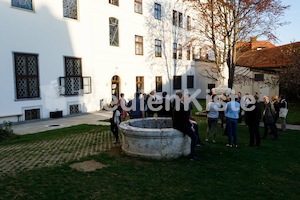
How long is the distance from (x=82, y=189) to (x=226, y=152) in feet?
15.8

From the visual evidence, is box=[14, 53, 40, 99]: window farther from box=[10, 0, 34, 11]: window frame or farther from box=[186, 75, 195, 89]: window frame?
box=[186, 75, 195, 89]: window frame

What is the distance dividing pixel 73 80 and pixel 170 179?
13866mm

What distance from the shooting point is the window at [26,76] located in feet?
48.6

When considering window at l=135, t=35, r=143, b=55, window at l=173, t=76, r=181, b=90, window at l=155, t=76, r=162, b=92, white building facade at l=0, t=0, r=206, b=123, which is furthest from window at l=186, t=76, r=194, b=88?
window at l=135, t=35, r=143, b=55

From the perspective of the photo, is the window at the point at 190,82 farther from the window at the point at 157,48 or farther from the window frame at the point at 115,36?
the window frame at the point at 115,36

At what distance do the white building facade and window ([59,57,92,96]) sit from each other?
0.22ft

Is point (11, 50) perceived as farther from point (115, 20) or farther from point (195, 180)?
point (195, 180)

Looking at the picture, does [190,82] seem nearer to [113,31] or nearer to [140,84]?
[140,84]

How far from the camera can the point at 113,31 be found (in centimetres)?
2100

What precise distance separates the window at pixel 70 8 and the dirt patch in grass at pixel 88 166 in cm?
1335

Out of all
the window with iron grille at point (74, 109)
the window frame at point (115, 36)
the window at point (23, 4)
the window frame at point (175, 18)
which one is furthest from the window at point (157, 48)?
the window at point (23, 4)

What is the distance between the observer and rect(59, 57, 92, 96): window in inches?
683

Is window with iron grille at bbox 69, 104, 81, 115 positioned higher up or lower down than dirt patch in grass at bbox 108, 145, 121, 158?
higher up

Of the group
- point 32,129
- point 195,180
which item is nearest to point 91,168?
point 195,180
